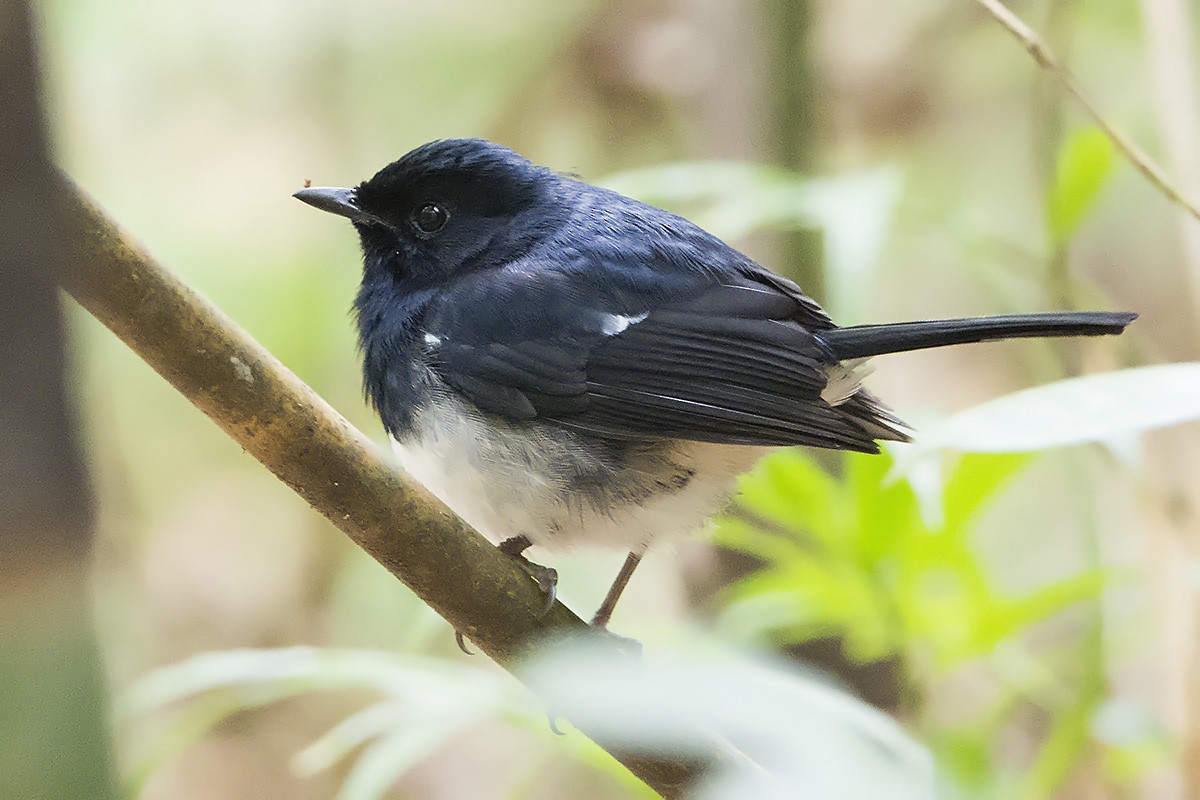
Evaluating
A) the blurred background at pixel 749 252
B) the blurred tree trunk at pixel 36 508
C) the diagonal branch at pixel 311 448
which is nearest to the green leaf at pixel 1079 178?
the blurred background at pixel 749 252

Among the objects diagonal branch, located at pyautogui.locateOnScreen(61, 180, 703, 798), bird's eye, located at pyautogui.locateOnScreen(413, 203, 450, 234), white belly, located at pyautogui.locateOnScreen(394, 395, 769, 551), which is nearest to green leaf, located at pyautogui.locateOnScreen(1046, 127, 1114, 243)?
white belly, located at pyautogui.locateOnScreen(394, 395, 769, 551)

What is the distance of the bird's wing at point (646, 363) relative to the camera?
1.63 meters

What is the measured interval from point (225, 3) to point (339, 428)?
8.93 feet

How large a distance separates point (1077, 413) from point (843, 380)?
60 cm

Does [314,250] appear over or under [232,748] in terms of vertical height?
over

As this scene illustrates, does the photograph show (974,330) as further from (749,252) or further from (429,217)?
(749,252)

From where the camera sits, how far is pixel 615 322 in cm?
173

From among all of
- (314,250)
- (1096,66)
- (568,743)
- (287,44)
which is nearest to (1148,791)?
(568,743)

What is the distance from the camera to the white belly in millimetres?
1658

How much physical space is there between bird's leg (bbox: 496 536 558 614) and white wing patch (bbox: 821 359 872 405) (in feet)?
1.62

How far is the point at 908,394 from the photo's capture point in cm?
419

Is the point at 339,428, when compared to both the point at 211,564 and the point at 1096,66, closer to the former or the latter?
the point at 211,564

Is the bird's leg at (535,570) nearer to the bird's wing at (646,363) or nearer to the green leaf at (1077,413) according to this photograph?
the bird's wing at (646,363)

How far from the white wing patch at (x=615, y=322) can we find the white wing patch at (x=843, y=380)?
0.29 meters
